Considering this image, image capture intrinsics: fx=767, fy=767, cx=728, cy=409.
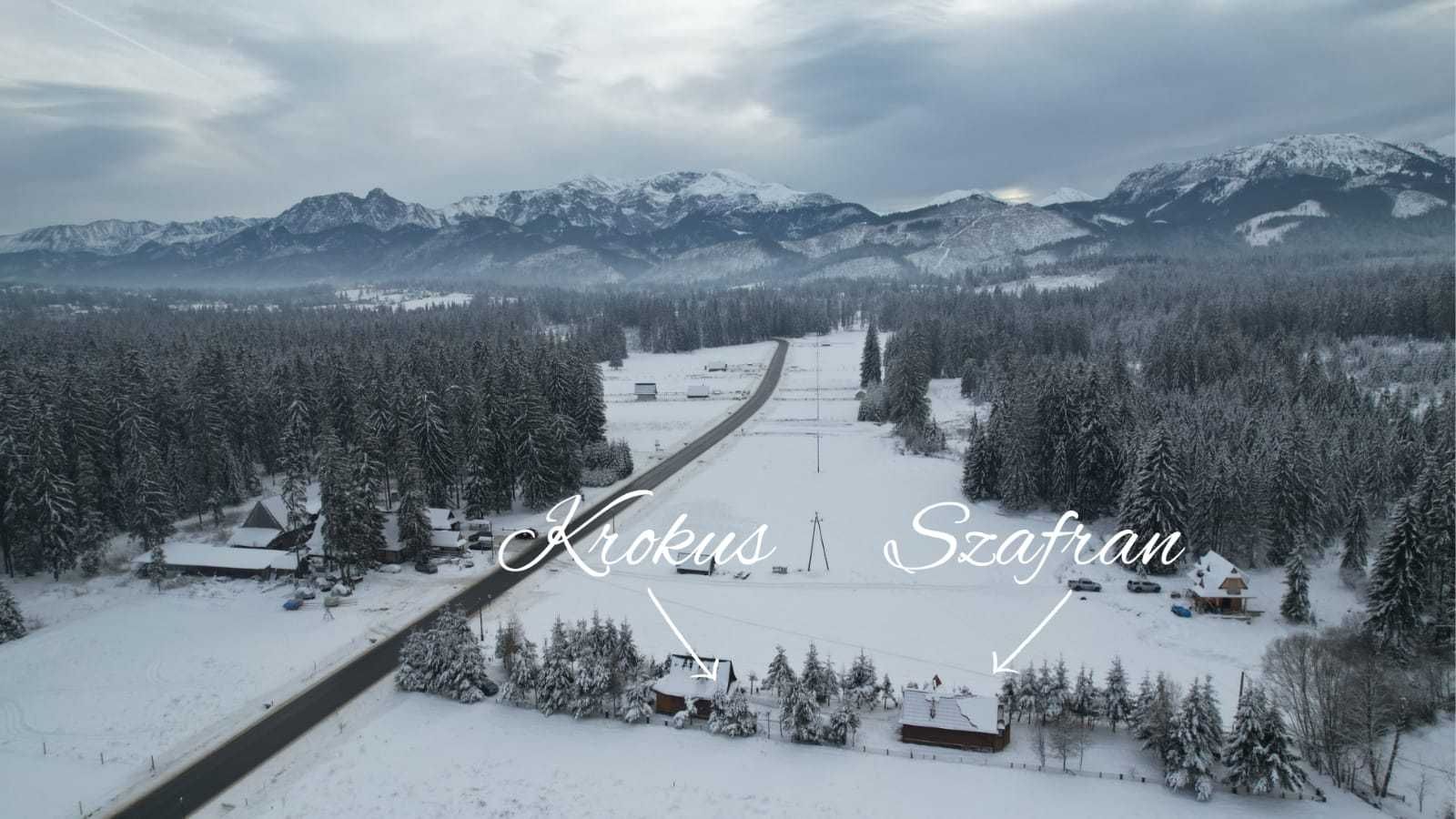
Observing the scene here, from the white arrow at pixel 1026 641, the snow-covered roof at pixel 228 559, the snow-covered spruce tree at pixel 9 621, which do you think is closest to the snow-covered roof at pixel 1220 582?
the white arrow at pixel 1026 641

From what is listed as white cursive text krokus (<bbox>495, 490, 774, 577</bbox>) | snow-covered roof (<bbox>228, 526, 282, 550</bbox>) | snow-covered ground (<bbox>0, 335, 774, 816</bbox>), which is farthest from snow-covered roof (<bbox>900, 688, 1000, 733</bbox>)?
snow-covered roof (<bbox>228, 526, 282, 550</bbox>)

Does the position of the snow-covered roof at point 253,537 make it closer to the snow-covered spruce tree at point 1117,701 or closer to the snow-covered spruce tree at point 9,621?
the snow-covered spruce tree at point 9,621

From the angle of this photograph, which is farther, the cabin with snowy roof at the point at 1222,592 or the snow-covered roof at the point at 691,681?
the cabin with snowy roof at the point at 1222,592

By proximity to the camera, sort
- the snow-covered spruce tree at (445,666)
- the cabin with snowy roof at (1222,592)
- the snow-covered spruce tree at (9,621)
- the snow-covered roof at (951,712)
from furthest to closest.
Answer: the cabin with snowy roof at (1222,592), the snow-covered spruce tree at (9,621), the snow-covered spruce tree at (445,666), the snow-covered roof at (951,712)

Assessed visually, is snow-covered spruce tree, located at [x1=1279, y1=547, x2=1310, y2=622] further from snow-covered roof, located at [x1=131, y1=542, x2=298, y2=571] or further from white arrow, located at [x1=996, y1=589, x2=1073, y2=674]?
snow-covered roof, located at [x1=131, y1=542, x2=298, y2=571]

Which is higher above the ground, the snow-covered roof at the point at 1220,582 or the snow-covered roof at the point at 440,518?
the snow-covered roof at the point at 440,518

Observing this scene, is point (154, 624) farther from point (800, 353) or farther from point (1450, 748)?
point (800, 353)
